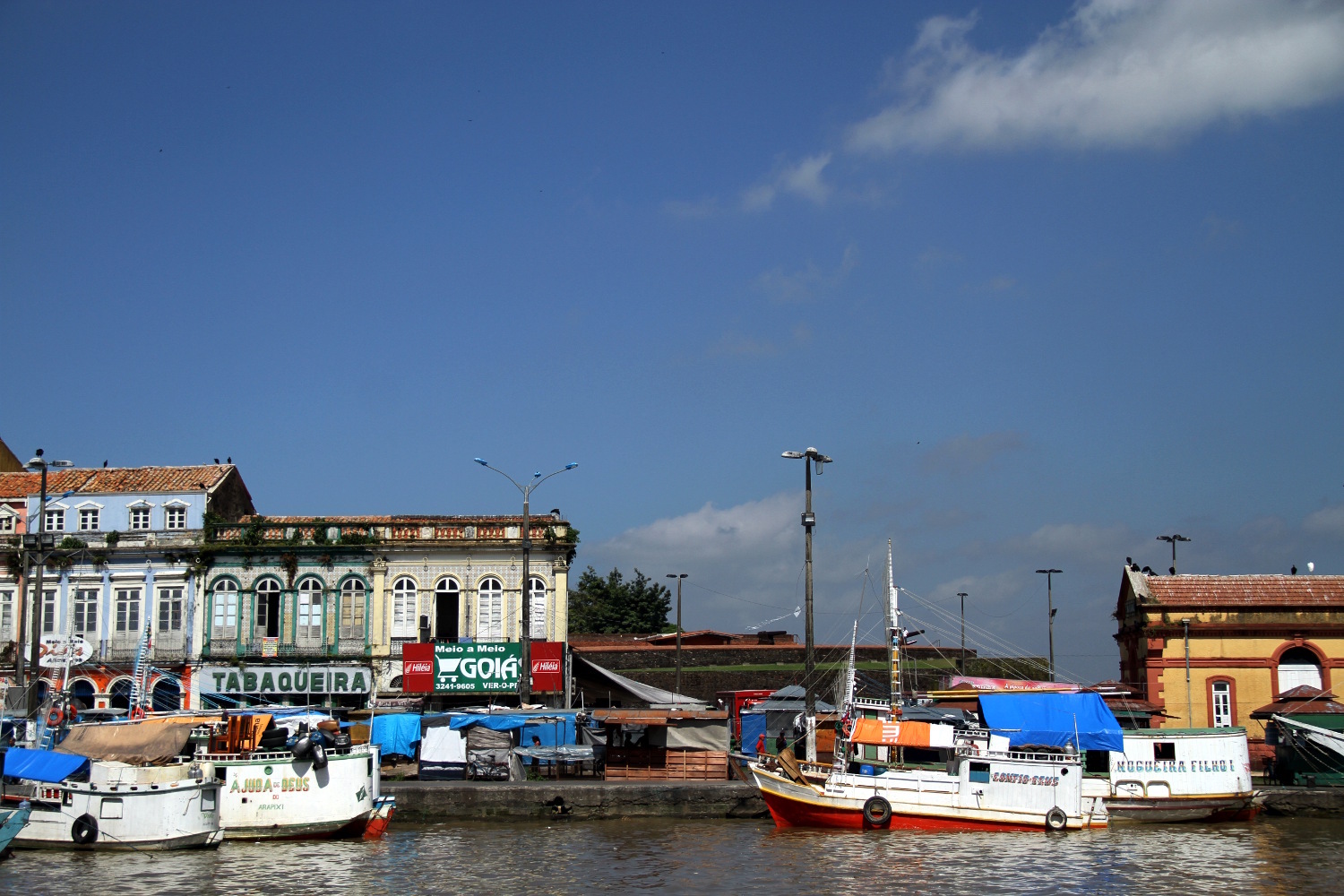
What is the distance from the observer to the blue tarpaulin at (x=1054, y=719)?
32.8 m

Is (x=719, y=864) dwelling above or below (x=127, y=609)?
below

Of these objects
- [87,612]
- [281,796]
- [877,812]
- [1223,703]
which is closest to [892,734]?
[877,812]

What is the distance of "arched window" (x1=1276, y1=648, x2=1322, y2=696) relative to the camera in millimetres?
43062

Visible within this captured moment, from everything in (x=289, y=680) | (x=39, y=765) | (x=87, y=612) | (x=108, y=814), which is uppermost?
(x=87, y=612)

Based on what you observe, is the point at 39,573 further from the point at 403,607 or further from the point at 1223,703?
the point at 1223,703

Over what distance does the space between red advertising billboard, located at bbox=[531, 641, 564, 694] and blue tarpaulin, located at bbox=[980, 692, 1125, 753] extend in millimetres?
16001

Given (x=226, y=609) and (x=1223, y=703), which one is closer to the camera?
(x=1223, y=703)

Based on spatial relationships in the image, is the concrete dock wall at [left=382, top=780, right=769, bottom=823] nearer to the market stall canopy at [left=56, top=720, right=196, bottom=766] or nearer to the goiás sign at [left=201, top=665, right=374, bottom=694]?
the market stall canopy at [left=56, top=720, right=196, bottom=766]

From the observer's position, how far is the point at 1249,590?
44062 millimetres

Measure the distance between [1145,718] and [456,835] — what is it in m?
21.2

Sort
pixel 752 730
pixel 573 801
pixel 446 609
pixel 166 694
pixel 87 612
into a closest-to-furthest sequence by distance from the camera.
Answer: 1. pixel 573 801
2. pixel 752 730
3. pixel 166 694
4. pixel 446 609
5. pixel 87 612

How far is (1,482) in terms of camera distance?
5109 centimetres

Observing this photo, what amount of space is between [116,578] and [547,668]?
16.2 m

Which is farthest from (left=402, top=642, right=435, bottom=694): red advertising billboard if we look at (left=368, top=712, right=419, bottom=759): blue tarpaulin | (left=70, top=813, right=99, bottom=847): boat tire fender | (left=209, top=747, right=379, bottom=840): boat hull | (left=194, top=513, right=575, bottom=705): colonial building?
Result: (left=70, top=813, right=99, bottom=847): boat tire fender
